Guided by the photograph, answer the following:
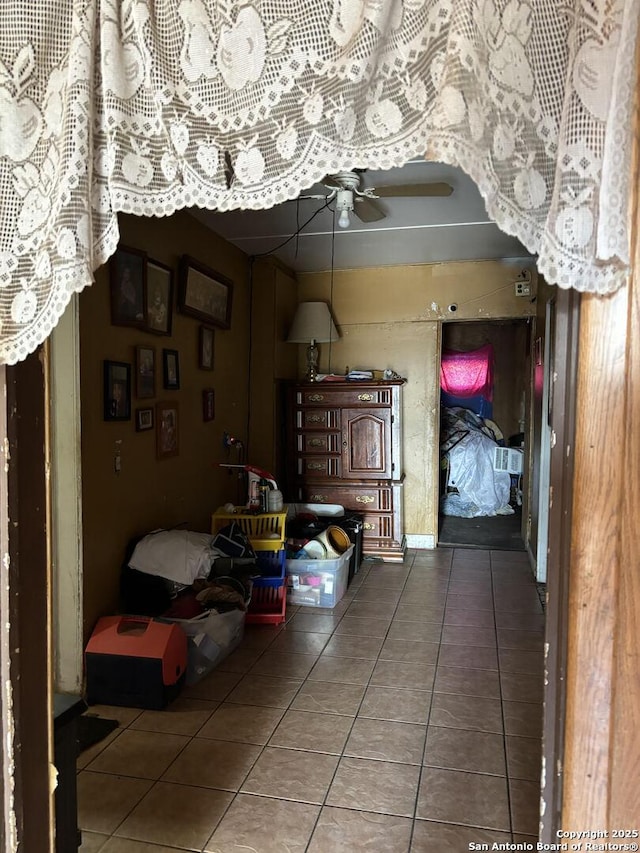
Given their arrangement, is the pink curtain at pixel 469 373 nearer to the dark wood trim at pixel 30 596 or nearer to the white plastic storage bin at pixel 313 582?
the white plastic storage bin at pixel 313 582

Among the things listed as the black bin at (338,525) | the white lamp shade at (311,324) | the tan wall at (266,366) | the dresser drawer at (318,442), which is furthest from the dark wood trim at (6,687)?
the white lamp shade at (311,324)

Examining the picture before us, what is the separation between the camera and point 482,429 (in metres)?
6.84

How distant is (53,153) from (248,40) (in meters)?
0.34

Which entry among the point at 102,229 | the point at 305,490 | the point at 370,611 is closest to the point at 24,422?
the point at 102,229

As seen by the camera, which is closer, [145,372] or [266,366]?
[145,372]

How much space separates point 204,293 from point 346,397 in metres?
1.50

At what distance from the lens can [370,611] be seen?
11.8ft

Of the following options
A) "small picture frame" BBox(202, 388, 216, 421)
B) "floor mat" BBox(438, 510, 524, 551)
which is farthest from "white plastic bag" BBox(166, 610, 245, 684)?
"floor mat" BBox(438, 510, 524, 551)

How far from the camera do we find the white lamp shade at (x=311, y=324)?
15.9 ft

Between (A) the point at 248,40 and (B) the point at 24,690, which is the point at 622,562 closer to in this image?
(A) the point at 248,40

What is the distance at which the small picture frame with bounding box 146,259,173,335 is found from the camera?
Answer: 307 cm

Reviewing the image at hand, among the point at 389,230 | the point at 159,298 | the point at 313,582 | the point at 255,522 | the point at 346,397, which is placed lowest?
the point at 313,582

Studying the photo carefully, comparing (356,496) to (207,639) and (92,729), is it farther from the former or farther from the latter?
(92,729)

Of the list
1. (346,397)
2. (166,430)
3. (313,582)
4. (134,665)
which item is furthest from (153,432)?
(346,397)
